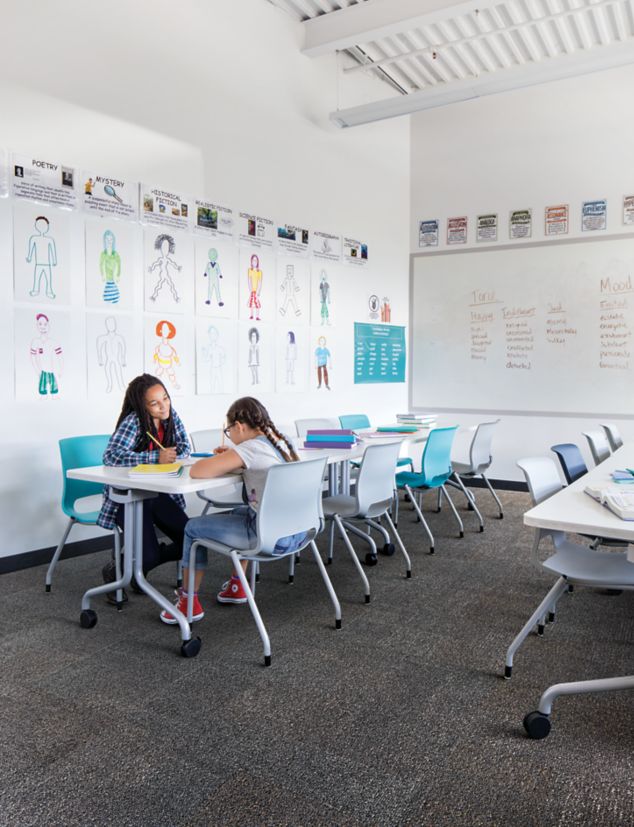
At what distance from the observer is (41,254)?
3945 mm

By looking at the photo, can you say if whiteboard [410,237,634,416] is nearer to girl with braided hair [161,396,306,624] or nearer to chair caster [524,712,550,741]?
girl with braided hair [161,396,306,624]

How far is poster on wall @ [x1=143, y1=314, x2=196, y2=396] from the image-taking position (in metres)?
4.61

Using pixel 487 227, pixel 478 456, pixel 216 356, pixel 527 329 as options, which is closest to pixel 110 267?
pixel 216 356

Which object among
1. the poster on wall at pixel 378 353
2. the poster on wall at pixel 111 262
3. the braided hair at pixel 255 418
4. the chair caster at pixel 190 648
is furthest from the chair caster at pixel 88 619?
the poster on wall at pixel 378 353

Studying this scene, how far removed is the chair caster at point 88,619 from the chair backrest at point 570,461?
243 centimetres

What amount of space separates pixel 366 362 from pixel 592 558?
4448 millimetres

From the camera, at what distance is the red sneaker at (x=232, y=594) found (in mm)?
3344

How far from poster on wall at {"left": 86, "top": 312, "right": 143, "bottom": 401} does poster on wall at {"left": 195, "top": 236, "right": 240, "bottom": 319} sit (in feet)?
2.13

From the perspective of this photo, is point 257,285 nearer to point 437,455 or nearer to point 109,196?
point 109,196

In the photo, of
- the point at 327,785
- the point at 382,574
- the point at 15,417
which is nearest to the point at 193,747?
the point at 327,785

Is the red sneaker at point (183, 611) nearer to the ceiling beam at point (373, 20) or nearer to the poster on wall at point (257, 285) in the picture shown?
the poster on wall at point (257, 285)

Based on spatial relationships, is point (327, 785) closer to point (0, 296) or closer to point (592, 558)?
point (592, 558)

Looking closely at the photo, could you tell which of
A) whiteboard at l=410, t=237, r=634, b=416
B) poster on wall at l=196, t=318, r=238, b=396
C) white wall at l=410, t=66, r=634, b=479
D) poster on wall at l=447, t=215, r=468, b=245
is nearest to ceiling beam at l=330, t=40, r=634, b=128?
white wall at l=410, t=66, r=634, b=479

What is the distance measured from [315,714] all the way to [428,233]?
5872 mm
